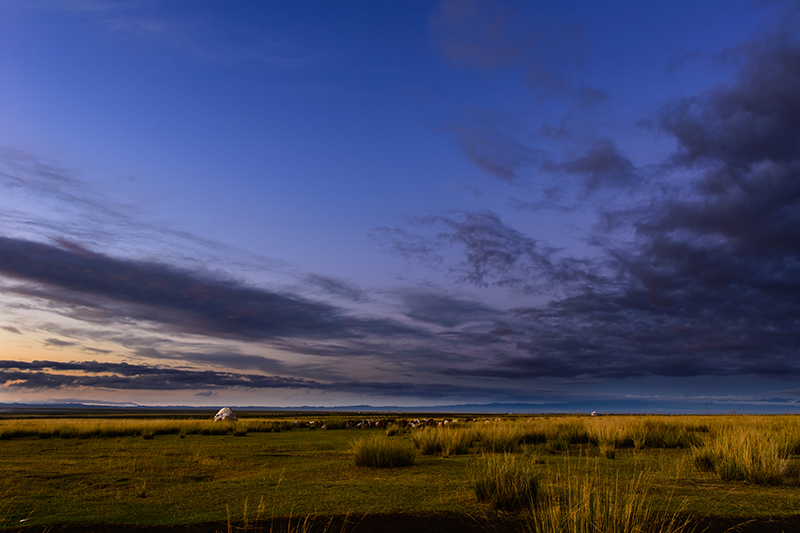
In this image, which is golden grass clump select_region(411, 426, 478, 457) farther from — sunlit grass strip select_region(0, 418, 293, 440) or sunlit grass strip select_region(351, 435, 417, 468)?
sunlit grass strip select_region(0, 418, 293, 440)

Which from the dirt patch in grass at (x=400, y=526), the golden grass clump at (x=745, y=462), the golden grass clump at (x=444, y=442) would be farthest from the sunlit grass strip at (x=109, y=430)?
the golden grass clump at (x=745, y=462)

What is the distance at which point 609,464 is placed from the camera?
11766 mm

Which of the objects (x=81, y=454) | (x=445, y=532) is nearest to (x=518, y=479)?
(x=445, y=532)

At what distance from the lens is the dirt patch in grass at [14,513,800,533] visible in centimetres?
614

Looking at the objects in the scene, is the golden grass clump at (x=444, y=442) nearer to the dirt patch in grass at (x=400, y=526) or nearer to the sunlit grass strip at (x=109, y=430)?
the dirt patch in grass at (x=400, y=526)

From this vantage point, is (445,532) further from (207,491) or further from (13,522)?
(13,522)

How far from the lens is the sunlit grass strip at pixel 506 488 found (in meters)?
7.18

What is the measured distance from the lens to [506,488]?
23.9ft

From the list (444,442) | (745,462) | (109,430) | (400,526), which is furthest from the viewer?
(109,430)

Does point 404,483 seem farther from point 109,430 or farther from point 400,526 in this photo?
point 109,430

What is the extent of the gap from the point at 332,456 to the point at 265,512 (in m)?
9.26

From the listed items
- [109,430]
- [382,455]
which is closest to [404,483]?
[382,455]

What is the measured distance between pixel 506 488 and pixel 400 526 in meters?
1.87

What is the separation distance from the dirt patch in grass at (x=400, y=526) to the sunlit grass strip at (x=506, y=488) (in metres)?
0.53
